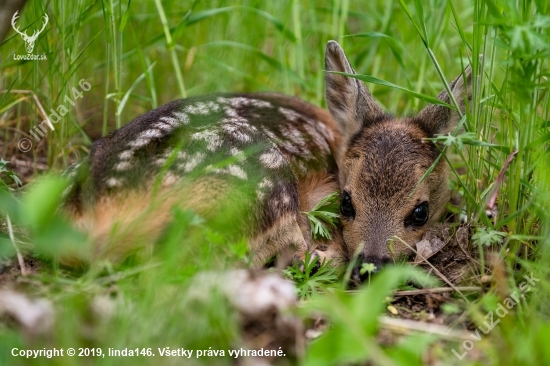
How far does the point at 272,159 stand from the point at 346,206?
1.98 feet

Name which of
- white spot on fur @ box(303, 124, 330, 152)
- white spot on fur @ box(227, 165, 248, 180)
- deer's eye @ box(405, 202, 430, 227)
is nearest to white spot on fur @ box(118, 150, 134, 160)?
white spot on fur @ box(227, 165, 248, 180)

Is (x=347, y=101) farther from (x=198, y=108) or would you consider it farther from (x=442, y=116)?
(x=198, y=108)

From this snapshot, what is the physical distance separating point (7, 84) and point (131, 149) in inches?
80.5

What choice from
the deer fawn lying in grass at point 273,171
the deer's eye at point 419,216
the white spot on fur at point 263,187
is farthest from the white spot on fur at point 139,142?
the deer's eye at point 419,216

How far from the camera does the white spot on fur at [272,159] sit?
391cm

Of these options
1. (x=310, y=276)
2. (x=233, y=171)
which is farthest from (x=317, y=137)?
(x=310, y=276)

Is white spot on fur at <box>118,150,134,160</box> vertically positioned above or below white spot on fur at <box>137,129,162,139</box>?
below

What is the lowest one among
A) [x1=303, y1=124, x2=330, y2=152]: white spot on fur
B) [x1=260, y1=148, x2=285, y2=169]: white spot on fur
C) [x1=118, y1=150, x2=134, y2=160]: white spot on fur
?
[x1=303, y1=124, x2=330, y2=152]: white spot on fur

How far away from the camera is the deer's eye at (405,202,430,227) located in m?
4.10

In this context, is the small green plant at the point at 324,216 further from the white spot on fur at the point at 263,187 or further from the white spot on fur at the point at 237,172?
the white spot on fur at the point at 237,172

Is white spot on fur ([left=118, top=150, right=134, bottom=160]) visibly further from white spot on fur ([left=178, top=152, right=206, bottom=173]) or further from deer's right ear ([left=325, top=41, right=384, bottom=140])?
deer's right ear ([left=325, top=41, right=384, bottom=140])

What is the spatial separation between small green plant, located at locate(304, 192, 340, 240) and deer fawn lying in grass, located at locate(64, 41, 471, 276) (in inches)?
3.2

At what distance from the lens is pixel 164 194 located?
3.44 metres

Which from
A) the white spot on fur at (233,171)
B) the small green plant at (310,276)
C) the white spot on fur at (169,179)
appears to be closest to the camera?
the small green plant at (310,276)
